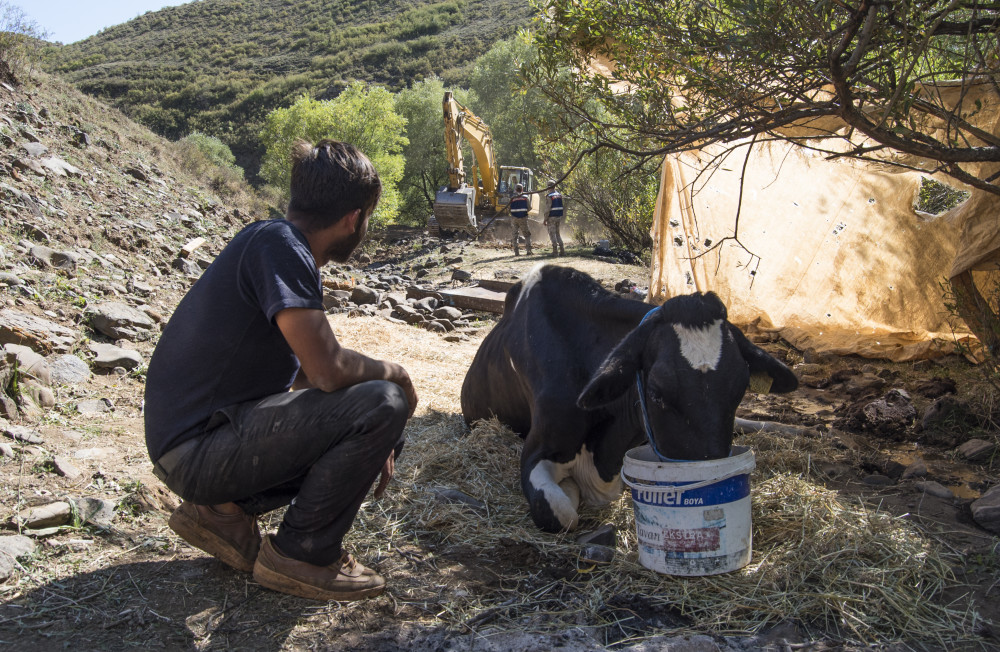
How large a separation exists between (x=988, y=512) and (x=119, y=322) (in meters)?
6.61

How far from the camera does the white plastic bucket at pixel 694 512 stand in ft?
9.88

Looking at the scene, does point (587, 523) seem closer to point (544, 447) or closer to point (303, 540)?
point (544, 447)

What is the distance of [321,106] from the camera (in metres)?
32.4

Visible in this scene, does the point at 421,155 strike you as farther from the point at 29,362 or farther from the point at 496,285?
the point at 29,362

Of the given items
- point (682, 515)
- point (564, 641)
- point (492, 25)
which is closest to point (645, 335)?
point (682, 515)

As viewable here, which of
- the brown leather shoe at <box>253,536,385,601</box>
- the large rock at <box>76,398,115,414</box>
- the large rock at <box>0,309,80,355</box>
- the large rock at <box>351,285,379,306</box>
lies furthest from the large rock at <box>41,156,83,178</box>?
the brown leather shoe at <box>253,536,385,601</box>

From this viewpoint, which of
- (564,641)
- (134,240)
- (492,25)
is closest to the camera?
(564,641)

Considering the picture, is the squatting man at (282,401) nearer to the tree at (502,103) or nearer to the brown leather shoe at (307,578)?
the brown leather shoe at (307,578)

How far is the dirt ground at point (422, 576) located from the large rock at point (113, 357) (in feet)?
2.94

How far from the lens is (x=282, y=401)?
2859 mm

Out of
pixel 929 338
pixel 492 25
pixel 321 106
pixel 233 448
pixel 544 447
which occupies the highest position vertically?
pixel 492 25

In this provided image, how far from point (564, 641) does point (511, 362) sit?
236 centimetres

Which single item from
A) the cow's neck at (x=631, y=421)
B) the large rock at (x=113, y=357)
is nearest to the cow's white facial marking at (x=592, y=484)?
the cow's neck at (x=631, y=421)

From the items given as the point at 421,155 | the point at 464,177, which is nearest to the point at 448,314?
the point at 464,177
